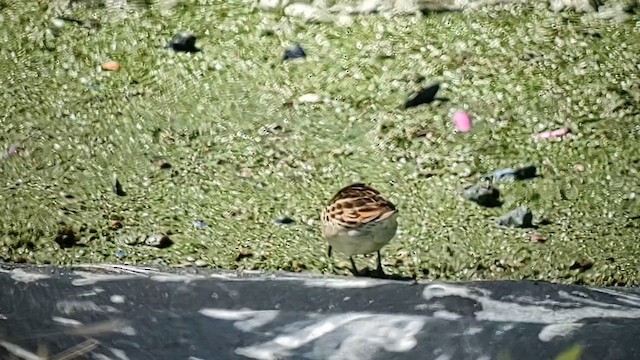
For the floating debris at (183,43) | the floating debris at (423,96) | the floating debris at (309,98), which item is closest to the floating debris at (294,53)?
the floating debris at (309,98)

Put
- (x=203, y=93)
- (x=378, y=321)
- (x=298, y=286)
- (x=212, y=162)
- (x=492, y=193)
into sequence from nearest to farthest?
(x=378, y=321) < (x=298, y=286) < (x=492, y=193) < (x=212, y=162) < (x=203, y=93)

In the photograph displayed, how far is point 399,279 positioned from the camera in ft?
10.4

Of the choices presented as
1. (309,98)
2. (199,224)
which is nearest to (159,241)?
(199,224)

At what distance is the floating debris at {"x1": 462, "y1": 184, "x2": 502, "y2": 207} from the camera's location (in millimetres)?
3457

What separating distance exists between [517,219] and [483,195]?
14 centimetres

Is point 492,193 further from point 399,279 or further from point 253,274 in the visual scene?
point 253,274

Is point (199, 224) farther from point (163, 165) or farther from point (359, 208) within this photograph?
point (359, 208)

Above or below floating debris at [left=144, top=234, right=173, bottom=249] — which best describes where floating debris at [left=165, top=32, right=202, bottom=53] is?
above

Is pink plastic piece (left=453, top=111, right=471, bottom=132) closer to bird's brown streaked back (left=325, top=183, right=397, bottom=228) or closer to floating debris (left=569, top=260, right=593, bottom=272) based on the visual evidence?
floating debris (left=569, top=260, right=593, bottom=272)

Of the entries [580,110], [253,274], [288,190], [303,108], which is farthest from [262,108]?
[580,110]

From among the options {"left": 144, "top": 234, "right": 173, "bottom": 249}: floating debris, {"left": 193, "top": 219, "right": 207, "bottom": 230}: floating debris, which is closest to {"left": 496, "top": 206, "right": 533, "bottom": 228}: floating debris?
{"left": 193, "top": 219, "right": 207, "bottom": 230}: floating debris

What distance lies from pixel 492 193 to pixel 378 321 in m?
0.88

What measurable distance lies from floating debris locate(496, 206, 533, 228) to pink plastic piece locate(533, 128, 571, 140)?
1.27 ft

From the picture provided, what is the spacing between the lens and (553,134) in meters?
3.71
